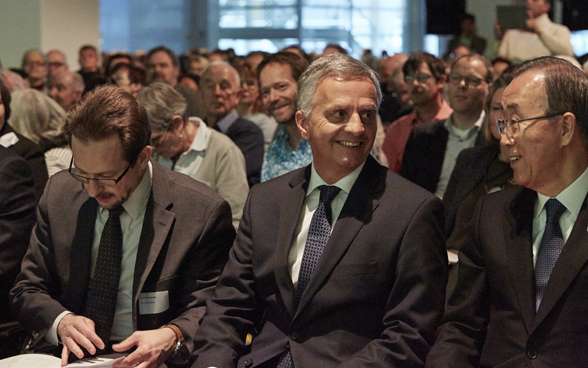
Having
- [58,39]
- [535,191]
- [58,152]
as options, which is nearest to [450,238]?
[535,191]

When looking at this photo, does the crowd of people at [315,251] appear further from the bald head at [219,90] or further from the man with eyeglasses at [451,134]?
the bald head at [219,90]

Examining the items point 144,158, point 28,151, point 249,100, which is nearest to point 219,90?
point 249,100

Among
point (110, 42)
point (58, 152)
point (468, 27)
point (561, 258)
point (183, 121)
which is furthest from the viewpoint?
point (110, 42)

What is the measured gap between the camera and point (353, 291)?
6.43 feet

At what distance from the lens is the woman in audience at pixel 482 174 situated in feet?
10.3

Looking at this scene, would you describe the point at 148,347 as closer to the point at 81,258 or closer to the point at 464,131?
the point at 81,258

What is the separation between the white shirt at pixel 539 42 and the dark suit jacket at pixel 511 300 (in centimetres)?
480

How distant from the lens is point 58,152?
4.12 metres

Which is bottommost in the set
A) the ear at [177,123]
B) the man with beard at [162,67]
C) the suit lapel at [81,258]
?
the suit lapel at [81,258]

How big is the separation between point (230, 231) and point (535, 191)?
104 cm

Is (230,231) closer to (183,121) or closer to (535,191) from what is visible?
(535,191)

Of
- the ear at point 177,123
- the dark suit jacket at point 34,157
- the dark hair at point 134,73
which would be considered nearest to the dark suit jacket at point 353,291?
the ear at point 177,123

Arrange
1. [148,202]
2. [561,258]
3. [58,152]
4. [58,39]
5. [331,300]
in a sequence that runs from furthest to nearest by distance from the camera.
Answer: [58,39]
[58,152]
[148,202]
[331,300]
[561,258]

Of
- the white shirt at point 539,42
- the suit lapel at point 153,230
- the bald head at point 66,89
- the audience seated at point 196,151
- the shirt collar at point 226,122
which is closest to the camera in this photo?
the suit lapel at point 153,230
